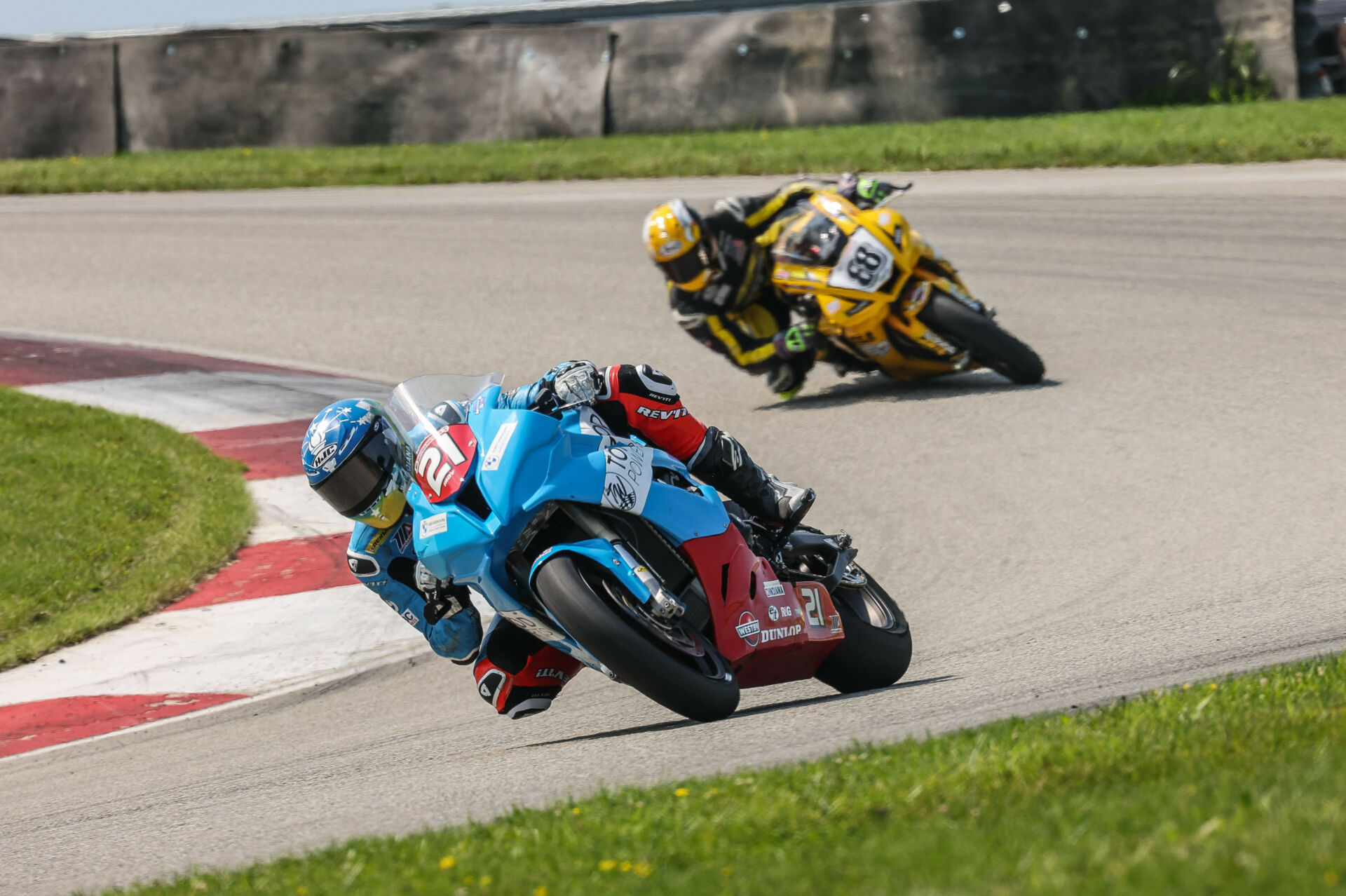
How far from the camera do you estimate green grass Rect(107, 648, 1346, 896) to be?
272cm

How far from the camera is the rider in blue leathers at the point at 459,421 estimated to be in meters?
5.01

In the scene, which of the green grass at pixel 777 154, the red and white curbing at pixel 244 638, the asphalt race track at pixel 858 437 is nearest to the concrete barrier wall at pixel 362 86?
the green grass at pixel 777 154

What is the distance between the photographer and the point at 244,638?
7.27m

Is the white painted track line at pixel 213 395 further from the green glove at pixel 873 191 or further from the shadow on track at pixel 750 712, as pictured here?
the shadow on track at pixel 750 712

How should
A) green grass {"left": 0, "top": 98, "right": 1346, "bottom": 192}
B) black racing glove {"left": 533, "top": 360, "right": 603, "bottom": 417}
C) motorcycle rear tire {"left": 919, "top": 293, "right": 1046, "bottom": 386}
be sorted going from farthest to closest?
green grass {"left": 0, "top": 98, "right": 1346, "bottom": 192} → motorcycle rear tire {"left": 919, "top": 293, "right": 1046, "bottom": 386} → black racing glove {"left": 533, "top": 360, "right": 603, "bottom": 417}

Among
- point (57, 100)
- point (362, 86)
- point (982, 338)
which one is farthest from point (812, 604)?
point (57, 100)

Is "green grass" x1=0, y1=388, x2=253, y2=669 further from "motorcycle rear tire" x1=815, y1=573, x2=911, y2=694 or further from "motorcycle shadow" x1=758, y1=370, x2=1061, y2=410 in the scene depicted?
"motorcycle rear tire" x1=815, y1=573, x2=911, y2=694

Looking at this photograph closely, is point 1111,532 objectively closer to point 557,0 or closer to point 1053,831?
point 1053,831

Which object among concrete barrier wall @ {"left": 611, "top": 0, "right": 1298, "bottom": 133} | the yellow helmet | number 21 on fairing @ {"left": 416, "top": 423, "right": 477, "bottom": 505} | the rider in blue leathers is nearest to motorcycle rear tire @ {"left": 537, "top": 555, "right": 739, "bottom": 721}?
number 21 on fairing @ {"left": 416, "top": 423, "right": 477, "bottom": 505}

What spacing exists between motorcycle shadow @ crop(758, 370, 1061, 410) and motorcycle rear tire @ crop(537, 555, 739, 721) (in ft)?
18.0

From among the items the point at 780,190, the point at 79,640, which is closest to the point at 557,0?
the point at 780,190

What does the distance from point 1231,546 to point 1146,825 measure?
3979mm

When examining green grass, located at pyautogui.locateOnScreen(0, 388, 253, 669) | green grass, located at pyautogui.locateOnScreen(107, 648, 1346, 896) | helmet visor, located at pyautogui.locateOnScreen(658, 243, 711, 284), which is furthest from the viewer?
helmet visor, located at pyautogui.locateOnScreen(658, 243, 711, 284)

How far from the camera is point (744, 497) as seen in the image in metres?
5.76
